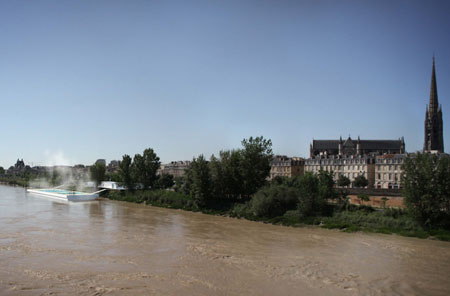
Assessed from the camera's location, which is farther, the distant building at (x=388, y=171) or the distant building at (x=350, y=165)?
the distant building at (x=350, y=165)

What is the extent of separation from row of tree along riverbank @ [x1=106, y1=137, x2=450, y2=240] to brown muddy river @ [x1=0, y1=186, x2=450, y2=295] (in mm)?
→ 2298

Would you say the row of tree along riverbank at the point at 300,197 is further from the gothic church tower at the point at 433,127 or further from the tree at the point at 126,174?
the gothic church tower at the point at 433,127

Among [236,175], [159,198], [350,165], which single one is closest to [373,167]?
[350,165]

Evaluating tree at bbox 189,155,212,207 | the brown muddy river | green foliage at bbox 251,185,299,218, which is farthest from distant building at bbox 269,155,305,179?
the brown muddy river

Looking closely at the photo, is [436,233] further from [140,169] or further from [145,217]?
[140,169]

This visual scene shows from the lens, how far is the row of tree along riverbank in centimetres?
2556

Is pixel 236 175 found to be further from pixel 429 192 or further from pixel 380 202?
pixel 429 192

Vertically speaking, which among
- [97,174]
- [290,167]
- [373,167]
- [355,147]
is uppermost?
[355,147]

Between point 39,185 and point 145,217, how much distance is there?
6912 cm

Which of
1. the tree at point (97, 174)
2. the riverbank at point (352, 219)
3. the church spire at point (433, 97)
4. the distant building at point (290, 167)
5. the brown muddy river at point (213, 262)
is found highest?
the church spire at point (433, 97)

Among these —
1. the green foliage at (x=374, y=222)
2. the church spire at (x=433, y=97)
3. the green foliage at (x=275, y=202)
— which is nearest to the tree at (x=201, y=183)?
the green foliage at (x=275, y=202)

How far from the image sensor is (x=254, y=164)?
4066cm

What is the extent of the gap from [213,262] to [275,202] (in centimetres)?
1695

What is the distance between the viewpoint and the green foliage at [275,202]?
33.1 metres
